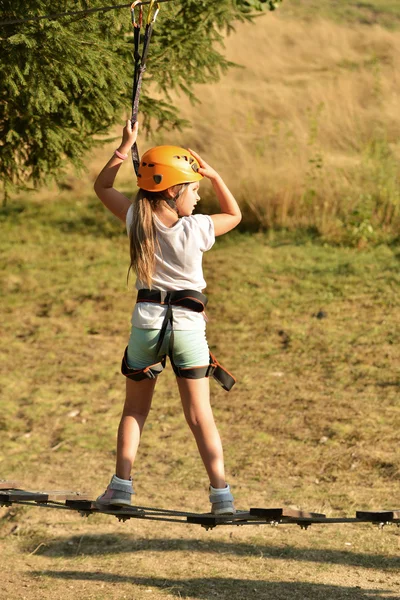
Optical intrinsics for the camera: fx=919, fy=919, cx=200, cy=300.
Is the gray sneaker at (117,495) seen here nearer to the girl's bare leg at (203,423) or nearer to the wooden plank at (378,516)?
the girl's bare leg at (203,423)

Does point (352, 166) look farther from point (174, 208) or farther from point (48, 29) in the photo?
point (174, 208)

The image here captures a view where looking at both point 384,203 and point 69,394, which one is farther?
point 384,203

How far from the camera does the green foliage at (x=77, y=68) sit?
267 inches

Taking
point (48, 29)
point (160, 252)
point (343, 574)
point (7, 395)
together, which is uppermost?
point (48, 29)

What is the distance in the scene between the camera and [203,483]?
7.41 metres

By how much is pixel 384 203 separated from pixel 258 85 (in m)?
7.63

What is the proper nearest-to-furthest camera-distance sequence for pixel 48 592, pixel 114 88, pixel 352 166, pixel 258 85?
pixel 48 592 → pixel 114 88 → pixel 352 166 → pixel 258 85

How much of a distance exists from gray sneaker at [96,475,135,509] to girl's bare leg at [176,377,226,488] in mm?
416

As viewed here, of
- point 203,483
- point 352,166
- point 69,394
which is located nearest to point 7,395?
point 69,394

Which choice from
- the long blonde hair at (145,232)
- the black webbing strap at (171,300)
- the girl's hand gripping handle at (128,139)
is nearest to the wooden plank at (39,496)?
the black webbing strap at (171,300)

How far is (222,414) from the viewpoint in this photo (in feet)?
28.7

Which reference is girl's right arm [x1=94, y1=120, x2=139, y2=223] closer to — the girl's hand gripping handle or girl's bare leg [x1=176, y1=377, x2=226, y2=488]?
the girl's hand gripping handle

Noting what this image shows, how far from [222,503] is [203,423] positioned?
0.40m

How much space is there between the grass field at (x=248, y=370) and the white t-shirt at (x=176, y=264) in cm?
197
